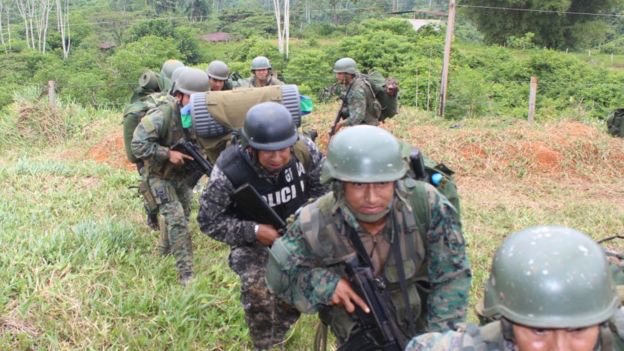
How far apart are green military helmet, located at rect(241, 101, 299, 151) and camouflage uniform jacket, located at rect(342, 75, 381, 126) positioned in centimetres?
410

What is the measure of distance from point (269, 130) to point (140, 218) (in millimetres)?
3606

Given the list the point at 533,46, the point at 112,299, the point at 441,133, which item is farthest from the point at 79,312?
the point at 533,46

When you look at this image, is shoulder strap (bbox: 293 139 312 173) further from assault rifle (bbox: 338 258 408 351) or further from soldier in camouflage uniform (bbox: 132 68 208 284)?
soldier in camouflage uniform (bbox: 132 68 208 284)

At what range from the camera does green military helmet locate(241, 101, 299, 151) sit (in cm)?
295

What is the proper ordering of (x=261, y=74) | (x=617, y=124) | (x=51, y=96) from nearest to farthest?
1. (x=261, y=74)
2. (x=617, y=124)
3. (x=51, y=96)

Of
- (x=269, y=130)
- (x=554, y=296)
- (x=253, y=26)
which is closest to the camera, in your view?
(x=554, y=296)

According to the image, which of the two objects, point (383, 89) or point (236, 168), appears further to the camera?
point (383, 89)

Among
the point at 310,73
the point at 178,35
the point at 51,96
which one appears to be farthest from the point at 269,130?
the point at 178,35

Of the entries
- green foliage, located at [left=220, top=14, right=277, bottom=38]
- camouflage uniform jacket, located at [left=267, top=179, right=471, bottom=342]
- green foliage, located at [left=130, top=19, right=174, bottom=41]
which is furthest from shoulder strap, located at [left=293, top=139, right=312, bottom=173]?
green foliage, located at [left=220, top=14, right=277, bottom=38]

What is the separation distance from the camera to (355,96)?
7.15 metres

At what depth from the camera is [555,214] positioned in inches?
274

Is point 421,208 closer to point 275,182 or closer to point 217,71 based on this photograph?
point 275,182

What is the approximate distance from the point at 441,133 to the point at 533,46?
19.8m

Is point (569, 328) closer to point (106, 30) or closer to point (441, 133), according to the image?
point (441, 133)
